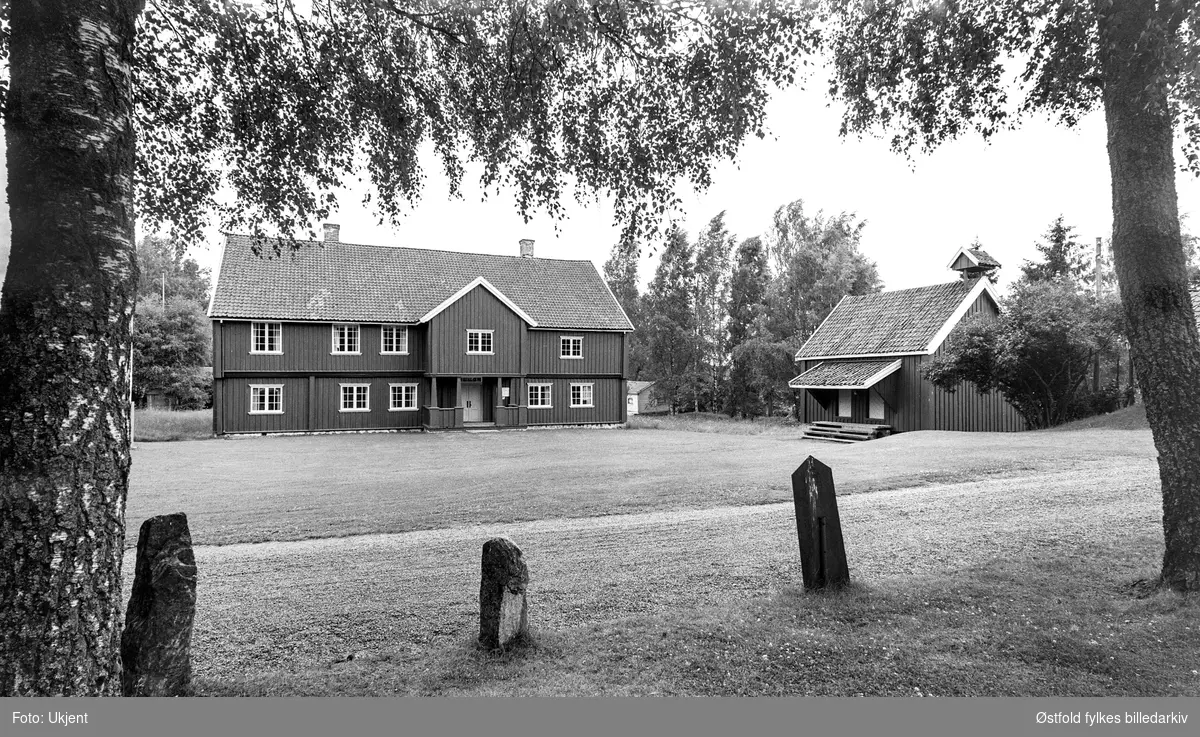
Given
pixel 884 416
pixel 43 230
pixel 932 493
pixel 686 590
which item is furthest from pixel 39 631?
pixel 884 416

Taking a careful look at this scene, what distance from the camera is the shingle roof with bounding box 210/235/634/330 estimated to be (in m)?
29.7

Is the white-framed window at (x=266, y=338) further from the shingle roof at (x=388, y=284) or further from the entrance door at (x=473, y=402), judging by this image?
the entrance door at (x=473, y=402)

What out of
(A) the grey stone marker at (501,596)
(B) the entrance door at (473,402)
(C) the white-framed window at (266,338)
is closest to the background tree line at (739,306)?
(B) the entrance door at (473,402)

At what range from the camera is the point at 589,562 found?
708 cm

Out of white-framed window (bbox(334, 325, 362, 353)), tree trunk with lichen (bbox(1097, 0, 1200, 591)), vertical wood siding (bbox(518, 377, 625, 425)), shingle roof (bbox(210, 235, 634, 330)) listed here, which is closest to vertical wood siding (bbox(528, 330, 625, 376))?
vertical wood siding (bbox(518, 377, 625, 425))

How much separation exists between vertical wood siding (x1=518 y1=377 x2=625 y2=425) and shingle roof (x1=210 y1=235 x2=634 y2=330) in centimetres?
312

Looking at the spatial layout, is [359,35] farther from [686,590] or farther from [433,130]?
[686,590]

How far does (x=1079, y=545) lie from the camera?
6980mm

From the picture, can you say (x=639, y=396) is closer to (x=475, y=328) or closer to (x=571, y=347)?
(x=571, y=347)

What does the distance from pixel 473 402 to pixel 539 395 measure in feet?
11.9

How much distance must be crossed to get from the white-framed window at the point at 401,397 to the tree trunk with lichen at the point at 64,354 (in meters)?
29.3

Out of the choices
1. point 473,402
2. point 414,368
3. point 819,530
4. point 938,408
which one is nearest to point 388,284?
point 414,368

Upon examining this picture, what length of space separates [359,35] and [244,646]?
5.96 m

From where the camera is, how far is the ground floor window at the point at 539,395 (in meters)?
34.0
